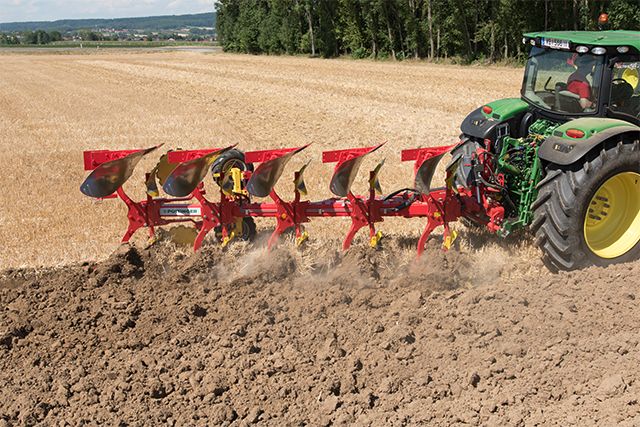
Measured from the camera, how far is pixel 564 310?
4031 millimetres

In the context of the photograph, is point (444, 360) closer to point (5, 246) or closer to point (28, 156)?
point (5, 246)

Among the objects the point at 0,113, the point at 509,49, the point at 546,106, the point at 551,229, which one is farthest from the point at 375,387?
the point at 509,49

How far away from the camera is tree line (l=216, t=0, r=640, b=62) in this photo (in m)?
31.8

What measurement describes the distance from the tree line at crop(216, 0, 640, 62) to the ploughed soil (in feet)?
91.0

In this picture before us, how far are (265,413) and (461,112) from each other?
12413mm

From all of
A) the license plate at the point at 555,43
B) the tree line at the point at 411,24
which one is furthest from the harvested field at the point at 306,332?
the tree line at the point at 411,24

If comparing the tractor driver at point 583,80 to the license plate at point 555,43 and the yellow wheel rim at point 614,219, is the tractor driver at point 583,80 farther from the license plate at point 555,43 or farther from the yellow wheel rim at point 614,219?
the yellow wheel rim at point 614,219

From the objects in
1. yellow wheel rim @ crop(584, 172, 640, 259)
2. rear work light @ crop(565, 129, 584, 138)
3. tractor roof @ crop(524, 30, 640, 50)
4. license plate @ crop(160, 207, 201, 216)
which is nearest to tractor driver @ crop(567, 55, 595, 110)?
tractor roof @ crop(524, 30, 640, 50)

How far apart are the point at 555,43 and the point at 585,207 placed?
1.45 m

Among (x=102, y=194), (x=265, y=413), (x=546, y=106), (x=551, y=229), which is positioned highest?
(x=546, y=106)

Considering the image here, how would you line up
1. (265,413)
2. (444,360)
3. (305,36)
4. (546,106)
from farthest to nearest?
(305,36) < (546,106) < (444,360) < (265,413)

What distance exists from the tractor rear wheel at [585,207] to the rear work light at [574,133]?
0.60ft

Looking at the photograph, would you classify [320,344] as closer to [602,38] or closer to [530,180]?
[530,180]

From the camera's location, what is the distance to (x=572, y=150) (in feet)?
15.4
